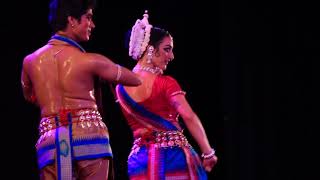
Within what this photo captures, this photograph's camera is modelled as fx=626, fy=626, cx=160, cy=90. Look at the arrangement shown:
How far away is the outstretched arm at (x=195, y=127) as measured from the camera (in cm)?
324

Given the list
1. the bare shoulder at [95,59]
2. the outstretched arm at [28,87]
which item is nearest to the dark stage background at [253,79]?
the outstretched arm at [28,87]

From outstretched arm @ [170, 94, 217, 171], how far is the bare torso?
0.84 meters

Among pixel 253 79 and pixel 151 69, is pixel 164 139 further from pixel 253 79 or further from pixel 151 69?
pixel 253 79

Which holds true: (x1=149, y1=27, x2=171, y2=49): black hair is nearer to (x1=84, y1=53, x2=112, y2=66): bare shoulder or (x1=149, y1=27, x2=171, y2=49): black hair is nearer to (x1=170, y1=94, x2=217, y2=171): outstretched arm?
(x1=170, y1=94, x2=217, y2=171): outstretched arm

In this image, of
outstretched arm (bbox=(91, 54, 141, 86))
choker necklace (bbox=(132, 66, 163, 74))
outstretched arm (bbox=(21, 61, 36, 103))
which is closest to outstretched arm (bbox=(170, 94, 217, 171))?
choker necklace (bbox=(132, 66, 163, 74))

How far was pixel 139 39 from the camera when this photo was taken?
3514 mm

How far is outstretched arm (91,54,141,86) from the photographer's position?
8.00ft

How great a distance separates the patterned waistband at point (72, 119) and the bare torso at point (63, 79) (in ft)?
0.07

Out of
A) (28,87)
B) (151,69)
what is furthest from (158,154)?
(28,87)

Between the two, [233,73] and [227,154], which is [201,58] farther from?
[227,154]

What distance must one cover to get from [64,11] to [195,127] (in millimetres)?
1074

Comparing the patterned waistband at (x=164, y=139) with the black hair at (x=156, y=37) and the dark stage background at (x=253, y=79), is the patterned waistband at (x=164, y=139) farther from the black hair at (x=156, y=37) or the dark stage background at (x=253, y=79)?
the dark stage background at (x=253, y=79)

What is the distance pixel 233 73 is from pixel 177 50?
0.51 meters

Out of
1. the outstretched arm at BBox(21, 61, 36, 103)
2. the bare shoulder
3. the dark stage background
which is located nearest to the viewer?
the bare shoulder
